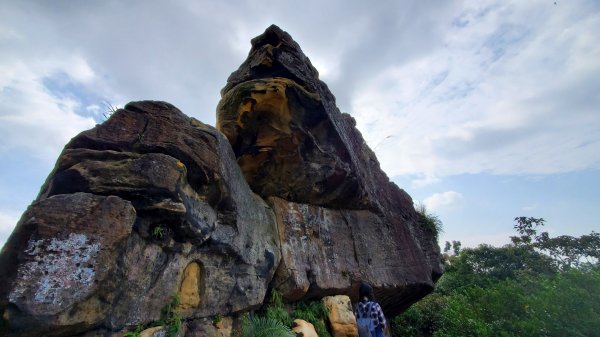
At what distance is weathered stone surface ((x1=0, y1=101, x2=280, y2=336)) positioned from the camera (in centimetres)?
378

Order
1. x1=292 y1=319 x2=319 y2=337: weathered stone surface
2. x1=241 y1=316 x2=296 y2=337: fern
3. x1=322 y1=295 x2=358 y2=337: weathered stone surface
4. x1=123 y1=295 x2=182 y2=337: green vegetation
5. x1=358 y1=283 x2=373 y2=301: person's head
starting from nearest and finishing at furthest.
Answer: x1=123 y1=295 x2=182 y2=337: green vegetation → x1=241 y1=316 x2=296 y2=337: fern → x1=292 y1=319 x2=319 y2=337: weathered stone surface → x1=358 y1=283 x2=373 y2=301: person's head → x1=322 y1=295 x2=358 y2=337: weathered stone surface

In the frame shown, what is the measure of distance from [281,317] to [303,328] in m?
0.55

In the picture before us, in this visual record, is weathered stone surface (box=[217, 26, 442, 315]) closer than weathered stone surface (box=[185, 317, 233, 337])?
No

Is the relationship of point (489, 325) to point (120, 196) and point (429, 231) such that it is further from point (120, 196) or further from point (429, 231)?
point (120, 196)

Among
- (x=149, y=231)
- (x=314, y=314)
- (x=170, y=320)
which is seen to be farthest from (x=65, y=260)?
(x=314, y=314)

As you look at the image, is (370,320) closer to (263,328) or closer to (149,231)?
(263,328)

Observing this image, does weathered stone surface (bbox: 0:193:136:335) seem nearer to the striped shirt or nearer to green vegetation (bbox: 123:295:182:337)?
green vegetation (bbox: 123:295:182:337)

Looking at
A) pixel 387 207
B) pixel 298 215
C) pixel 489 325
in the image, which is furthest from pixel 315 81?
pixel 489 325

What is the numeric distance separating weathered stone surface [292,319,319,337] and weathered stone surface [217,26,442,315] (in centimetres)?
65

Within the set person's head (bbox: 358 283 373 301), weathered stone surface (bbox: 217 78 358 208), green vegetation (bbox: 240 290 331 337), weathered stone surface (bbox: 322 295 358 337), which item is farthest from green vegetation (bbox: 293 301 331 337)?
weathered stone surface (bbox: 217 78 358 208)

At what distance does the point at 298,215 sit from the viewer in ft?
29.8

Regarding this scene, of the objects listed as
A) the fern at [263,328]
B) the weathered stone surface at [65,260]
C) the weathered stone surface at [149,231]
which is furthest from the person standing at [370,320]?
the weathered stone surface at [65,260]

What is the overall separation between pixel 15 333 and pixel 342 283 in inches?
271

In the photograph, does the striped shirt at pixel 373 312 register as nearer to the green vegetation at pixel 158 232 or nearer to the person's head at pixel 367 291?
the person's head at pixel 367 291
